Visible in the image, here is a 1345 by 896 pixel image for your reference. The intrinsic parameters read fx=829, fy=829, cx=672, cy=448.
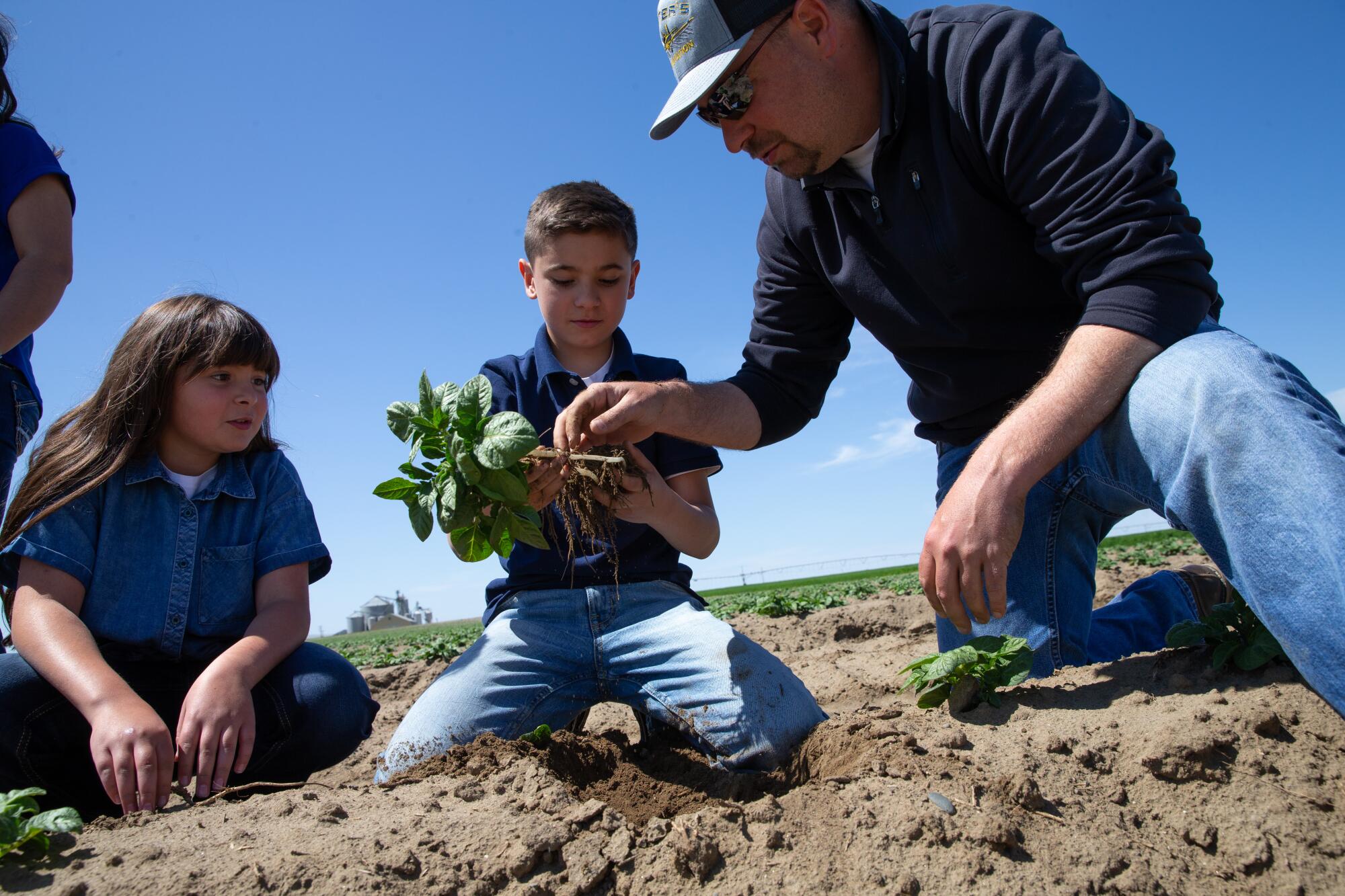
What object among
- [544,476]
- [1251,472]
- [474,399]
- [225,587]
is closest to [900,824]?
[1251,472]

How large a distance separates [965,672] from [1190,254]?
1252 millimetres

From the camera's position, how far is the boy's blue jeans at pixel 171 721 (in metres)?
2.52

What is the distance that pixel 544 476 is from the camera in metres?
2.84

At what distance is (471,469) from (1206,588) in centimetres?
295

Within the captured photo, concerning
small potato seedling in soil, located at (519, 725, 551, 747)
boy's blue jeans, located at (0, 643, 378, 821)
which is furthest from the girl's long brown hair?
small potato seedling in soil, located at (519, 725, 551, 747)

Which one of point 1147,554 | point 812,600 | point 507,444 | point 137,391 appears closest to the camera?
point 507,444

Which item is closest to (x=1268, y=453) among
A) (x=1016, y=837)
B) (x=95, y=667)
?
(x=1016, y=837)

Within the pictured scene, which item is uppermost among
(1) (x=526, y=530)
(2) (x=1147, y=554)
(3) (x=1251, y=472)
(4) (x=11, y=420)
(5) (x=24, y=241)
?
(5) (x=24, y=241)

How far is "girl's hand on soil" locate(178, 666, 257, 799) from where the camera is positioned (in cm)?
226

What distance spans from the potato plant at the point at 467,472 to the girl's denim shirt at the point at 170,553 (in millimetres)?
544

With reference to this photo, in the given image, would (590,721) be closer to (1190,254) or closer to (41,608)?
(41,608)

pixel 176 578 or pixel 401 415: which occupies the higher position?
pixel 401 415

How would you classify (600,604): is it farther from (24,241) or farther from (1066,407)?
(24,241)

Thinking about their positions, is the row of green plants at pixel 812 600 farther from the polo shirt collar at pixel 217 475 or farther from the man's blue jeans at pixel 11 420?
the man's blue jeans at pixel 11 420
